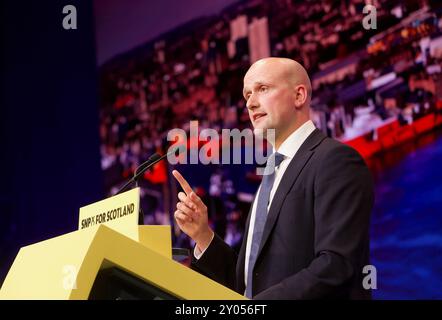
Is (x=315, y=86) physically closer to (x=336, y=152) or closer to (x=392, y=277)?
(x=392, y=277)

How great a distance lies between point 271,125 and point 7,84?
10.0ft

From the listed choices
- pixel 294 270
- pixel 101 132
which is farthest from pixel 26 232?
pixel 294 270

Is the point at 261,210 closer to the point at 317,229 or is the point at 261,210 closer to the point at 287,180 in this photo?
the point at 287,180

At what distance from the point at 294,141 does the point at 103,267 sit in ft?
3.05

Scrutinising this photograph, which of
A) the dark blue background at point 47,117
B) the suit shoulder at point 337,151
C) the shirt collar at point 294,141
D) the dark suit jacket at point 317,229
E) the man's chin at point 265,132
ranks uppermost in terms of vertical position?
the dark blue background at point 47,117

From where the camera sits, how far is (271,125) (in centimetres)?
209

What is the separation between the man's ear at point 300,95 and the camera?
83.1 inches

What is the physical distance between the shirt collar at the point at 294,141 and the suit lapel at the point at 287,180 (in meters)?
0.05

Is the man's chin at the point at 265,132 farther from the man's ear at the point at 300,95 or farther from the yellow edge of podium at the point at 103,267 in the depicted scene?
the yellow edge of podium at the point at 103,267

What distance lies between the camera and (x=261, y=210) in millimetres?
1990

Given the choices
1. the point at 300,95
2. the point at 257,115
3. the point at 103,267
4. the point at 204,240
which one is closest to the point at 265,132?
the point at 257,115

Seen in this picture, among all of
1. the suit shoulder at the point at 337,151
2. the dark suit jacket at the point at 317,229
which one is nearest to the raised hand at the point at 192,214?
the dark suit jacket at the point at 317,229

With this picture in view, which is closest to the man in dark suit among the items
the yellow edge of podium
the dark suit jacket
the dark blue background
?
the dark suit jacket

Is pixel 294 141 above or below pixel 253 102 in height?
below
